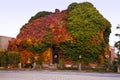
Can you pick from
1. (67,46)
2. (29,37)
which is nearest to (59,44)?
(67,46)

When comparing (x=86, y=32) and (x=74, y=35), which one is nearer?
(x=74, y=35)

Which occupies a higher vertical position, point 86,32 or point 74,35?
point 86,32

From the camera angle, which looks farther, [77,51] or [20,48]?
[20,48]

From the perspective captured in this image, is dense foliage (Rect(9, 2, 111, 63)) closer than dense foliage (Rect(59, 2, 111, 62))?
No

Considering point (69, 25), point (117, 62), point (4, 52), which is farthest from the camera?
point (69, 25)

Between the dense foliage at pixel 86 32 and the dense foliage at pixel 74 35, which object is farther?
the dense foliage at pixel 74 35

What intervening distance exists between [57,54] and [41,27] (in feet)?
20.2

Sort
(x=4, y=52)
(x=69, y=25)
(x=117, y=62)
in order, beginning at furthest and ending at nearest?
(x=69, y=25) < (x=4, y=52) < (x=117, y=62)

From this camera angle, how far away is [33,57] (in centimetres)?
6184

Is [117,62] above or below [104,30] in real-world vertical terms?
Result: below

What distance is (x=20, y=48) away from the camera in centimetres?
6456

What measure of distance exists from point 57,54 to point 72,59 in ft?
11.4

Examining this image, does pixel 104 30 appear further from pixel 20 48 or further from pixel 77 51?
pixel 20 48

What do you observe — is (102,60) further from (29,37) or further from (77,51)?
(29,37)
